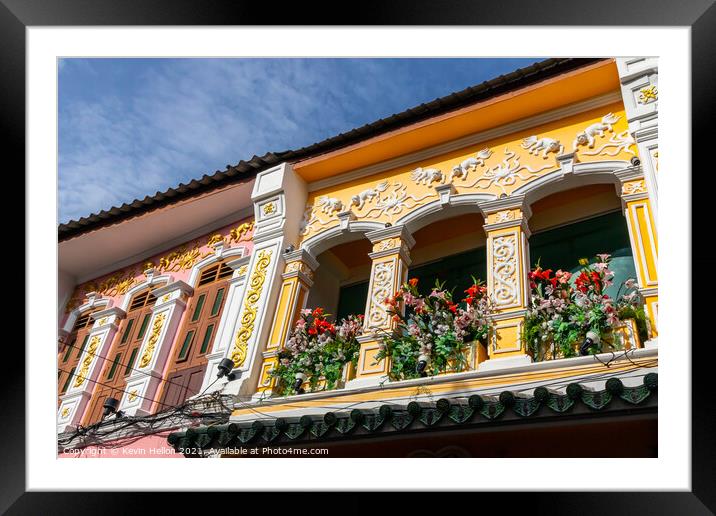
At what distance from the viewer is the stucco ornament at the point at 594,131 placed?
6.88 m

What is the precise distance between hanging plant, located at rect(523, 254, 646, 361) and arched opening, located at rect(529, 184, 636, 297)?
0.84m

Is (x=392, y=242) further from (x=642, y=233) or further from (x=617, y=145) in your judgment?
(x=642, y=233)

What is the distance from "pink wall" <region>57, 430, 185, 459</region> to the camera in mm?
7059

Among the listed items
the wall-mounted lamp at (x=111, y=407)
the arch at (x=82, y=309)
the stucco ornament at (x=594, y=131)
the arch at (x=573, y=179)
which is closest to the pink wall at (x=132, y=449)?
the wall-mounted lamp at (x=111, y=407)

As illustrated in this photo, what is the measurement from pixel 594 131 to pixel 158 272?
6389mm

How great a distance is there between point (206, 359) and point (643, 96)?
5.60 m

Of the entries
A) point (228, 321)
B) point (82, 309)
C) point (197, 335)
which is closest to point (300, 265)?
point (228, 321)

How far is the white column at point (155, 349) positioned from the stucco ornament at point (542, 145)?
4910 mm

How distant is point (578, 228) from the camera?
288 inches

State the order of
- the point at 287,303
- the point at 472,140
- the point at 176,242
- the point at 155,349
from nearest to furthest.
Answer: the point at 472,140
the point at 287,303
the point at 155,349
the point at 176,242

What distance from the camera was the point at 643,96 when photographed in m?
6.39
